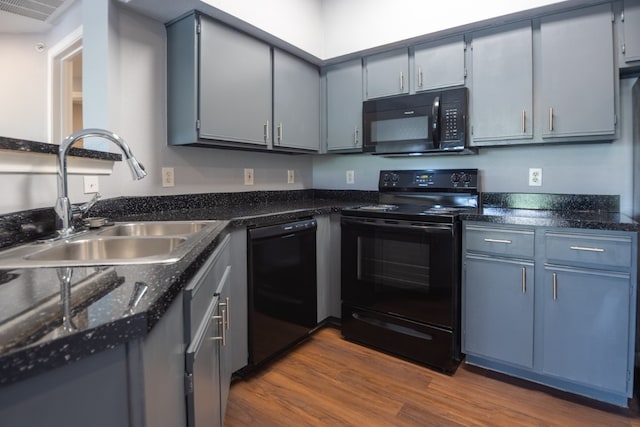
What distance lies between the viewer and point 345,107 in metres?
2.76

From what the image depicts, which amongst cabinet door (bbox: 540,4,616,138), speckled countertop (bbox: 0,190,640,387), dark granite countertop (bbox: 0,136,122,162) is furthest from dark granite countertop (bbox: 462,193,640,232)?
dark granite countertop (bbox: 0,136,122,162)

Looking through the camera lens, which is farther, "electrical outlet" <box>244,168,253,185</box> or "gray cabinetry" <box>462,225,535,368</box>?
"electrical outlet" <box>244,168,253,185</box>

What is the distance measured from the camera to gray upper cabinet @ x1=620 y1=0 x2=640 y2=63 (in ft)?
5.84

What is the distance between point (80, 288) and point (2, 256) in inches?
19.7

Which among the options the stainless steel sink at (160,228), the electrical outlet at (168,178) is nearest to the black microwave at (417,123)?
the electrical outlet at (168,178)

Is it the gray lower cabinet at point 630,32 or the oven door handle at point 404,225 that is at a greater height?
the gray lower cabinet at point 630,32

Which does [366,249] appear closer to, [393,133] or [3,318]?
[393,133]

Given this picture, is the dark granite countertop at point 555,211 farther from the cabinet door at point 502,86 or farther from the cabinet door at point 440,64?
the cabinet door at point 440,64

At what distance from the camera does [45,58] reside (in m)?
2.57

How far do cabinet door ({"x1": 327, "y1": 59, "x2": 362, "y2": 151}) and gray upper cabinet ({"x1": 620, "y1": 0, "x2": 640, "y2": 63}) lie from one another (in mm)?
1524

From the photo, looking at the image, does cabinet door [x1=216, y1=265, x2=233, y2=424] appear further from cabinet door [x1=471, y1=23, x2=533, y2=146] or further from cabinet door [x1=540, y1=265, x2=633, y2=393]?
cabinet door [x1=471, y1=23, x2=533, y2=146]

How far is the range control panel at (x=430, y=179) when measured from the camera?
2.39m

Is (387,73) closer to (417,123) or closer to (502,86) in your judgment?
(417,123)

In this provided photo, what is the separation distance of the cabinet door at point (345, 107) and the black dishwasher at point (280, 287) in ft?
2.67
